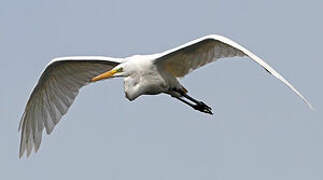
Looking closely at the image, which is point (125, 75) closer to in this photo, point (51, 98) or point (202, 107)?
point (202, 107)

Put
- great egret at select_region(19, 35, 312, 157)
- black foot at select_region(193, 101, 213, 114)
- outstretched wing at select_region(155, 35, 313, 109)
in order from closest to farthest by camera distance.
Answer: outstretched wing at select_region(155, 35, 313, 109)
great egret at select_region(19, 35, 312, 157)
black foot at select_region(193, 101, 213, 114)

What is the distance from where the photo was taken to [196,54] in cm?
1922

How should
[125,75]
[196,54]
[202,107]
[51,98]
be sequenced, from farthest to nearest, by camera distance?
[51,98] → [202,107] → [196,54] → [125,75]

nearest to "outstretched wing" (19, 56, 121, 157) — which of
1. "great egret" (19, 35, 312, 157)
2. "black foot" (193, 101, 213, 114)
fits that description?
"great egret" (19, 35, 312, 157)

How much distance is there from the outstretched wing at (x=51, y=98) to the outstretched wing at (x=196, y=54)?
2.39 metres

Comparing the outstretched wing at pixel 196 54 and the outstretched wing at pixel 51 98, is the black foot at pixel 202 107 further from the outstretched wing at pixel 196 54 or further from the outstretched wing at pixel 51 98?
the outstretched wing at pixel 51 98

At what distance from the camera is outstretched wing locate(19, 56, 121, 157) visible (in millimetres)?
21438

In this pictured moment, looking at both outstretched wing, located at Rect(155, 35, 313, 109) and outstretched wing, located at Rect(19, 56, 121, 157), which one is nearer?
outstretched wing, located at Rect(155, 35, 313, 109)

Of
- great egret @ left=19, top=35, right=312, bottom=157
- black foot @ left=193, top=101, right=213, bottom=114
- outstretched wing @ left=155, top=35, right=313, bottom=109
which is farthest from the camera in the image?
black foot @ left=193, top=101, right=213, bottom=114

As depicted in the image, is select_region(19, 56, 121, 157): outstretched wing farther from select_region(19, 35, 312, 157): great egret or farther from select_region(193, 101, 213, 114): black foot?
select_region(193, 101, 213, 114): black foot

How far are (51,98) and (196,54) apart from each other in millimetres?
4212

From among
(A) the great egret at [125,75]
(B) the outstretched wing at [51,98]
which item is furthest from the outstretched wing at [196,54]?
(B) the outstretched wing at [51,98]

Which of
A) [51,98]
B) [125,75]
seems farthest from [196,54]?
[51,98]

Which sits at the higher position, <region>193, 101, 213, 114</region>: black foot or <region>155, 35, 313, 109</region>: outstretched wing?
<region>155, 35, 313, 109</region>: outstretched wing
